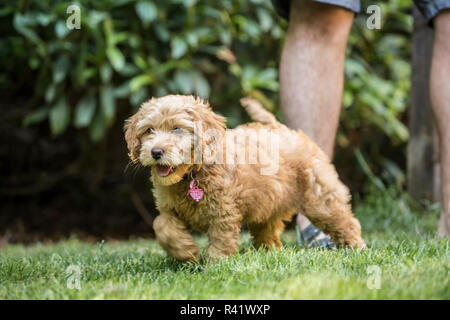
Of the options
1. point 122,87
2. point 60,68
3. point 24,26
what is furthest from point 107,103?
point 24,26

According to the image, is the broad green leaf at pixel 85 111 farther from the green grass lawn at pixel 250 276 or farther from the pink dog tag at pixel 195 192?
the pink dog tag at pixel 195 192

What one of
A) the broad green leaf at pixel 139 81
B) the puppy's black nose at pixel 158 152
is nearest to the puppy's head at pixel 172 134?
the puppy's black nose at pixel 158 152

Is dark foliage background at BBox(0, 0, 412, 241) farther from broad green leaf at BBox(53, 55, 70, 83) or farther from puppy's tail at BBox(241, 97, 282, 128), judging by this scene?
puppy's tail at BBox(241, 97, 282, 128)

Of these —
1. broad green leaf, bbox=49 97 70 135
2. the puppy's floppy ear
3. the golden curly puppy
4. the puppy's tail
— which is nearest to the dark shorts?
the puppy's tail

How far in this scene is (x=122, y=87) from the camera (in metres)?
5.29

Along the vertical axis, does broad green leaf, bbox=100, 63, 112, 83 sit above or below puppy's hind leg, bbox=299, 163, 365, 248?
above

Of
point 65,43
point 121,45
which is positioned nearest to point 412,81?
point 121,45

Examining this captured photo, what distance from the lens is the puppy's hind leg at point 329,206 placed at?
9.28 ft

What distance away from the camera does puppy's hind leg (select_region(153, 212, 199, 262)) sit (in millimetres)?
2502

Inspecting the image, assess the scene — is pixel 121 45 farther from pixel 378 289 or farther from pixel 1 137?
pixel 378 289

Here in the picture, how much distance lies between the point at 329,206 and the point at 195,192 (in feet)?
2.75

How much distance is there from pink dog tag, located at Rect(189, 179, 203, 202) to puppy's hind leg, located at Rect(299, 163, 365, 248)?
668mm

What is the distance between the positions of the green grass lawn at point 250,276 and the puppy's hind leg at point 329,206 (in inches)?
8.3

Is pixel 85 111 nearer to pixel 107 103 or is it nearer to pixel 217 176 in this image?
pixel 107 103
